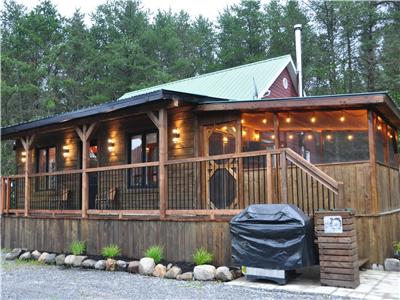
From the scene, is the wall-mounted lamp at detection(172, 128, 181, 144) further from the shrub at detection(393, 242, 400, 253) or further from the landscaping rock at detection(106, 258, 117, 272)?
the shrub at detection(393, 242, 400, 253)

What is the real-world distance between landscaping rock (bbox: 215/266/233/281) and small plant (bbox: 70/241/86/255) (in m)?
→ 3.88

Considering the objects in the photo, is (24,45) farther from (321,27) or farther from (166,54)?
(321,27)

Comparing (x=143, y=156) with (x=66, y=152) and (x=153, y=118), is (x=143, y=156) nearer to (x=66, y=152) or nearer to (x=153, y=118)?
(x=153, y=118)

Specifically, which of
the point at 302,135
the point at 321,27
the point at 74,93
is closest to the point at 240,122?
the point at 302,135

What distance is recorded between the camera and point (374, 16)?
22.3 meters

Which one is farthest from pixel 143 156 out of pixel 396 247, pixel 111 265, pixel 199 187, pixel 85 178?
pixel 396 247

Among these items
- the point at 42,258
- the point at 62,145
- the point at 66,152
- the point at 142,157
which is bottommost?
the point at 42,258

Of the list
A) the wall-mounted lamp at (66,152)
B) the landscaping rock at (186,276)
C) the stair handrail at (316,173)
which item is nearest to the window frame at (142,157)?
the wall-mounted lamp at (66,152)

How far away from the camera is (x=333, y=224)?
6145mm

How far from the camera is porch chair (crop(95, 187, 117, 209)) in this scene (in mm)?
11539

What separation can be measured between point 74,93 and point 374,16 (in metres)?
18.4

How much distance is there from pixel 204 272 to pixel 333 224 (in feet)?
7.64

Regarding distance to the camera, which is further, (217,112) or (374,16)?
(374,16)

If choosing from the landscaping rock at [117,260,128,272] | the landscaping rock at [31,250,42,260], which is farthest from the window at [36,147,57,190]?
the landscaping rock at [117,260,128,272]
